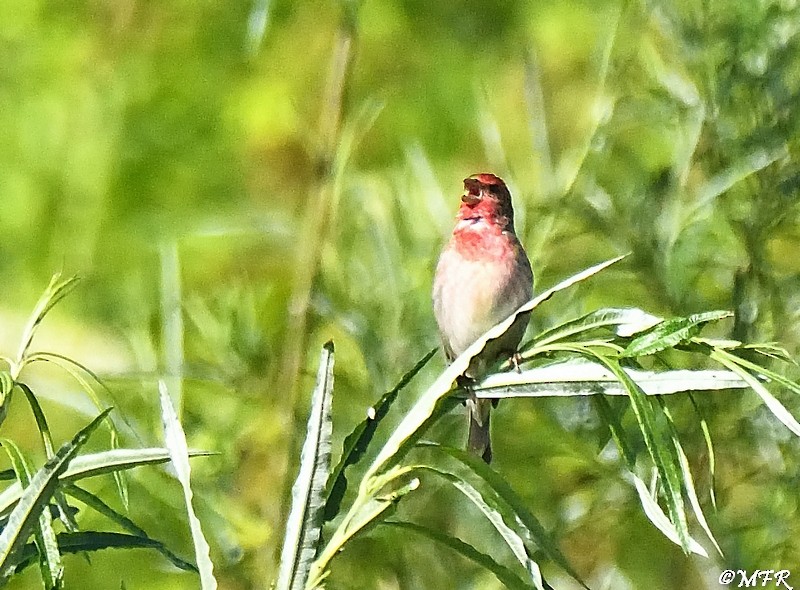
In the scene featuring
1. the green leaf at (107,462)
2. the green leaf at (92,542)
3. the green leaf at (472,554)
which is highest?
the green leaf at (107,462)

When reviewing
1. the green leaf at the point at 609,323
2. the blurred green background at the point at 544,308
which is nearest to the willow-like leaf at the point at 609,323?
the green leaf at the point at 609,323

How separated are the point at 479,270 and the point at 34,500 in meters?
0.88

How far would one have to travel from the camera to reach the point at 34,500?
42cm

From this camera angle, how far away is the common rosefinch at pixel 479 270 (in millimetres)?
1244

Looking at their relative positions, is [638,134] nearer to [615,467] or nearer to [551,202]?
[551,202]

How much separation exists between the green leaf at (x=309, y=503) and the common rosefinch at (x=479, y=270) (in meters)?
0.75

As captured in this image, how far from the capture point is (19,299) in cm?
168

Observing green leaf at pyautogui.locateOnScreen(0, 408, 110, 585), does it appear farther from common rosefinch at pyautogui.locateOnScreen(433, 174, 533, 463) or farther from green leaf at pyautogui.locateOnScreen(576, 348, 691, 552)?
common rosefinch at pyautogui.locateOnScreen(433, 174, 533, 463)

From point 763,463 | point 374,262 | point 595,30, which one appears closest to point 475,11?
point 595,30

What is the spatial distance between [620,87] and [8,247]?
984 millimetres

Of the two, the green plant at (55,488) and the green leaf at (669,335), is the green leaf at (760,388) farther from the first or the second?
the green plant at (55,488)

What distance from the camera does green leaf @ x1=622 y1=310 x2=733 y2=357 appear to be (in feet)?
1.49

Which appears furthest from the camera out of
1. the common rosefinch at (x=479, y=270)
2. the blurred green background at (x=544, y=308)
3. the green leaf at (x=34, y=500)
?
the common rosefinch at (x=479, y=270)

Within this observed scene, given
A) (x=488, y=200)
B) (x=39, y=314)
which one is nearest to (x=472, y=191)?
(x=488, y=200)
